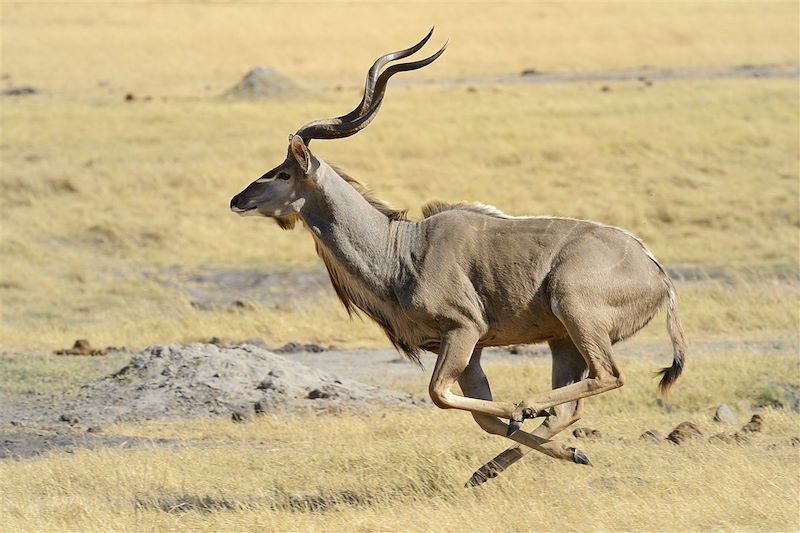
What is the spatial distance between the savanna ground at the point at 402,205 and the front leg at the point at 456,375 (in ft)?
1.64

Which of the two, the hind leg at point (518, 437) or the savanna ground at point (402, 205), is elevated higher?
the hind leg at point (518, 437)

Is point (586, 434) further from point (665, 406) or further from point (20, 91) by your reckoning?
point (20, 91)

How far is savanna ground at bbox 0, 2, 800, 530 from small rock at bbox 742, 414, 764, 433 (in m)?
0.18

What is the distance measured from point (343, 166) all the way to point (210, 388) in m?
5.91

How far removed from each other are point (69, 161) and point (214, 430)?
→ 678 inches

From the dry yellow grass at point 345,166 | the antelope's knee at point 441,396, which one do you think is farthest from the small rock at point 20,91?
the antelope's knee at point 441,396

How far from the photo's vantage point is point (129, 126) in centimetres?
3125

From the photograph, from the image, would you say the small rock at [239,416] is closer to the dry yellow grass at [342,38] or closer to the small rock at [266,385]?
A: the small rock at [266,385]

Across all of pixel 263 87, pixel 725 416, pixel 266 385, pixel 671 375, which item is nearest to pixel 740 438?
pixel 725 416

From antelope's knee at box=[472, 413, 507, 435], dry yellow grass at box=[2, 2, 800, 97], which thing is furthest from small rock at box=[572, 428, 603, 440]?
dry yellow grass at box=[2, 2, 800, 97]

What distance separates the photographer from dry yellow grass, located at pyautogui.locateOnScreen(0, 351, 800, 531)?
7305 millimetres

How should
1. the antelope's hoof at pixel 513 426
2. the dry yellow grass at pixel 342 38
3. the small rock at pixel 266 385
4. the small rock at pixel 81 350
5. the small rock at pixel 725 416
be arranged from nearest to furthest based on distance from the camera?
the antelope's hoof at pixel 513 426, the small rock at pixel 725 416, the small rock at pixel 266 385, the small rock at pixel 81 350, the dry yellow grass at pixel 342 38

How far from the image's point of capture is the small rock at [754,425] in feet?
31.9

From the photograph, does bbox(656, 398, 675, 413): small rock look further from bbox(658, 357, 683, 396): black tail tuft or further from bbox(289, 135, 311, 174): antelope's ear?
bbox(289, 135, 311, 174): antelope's ear
